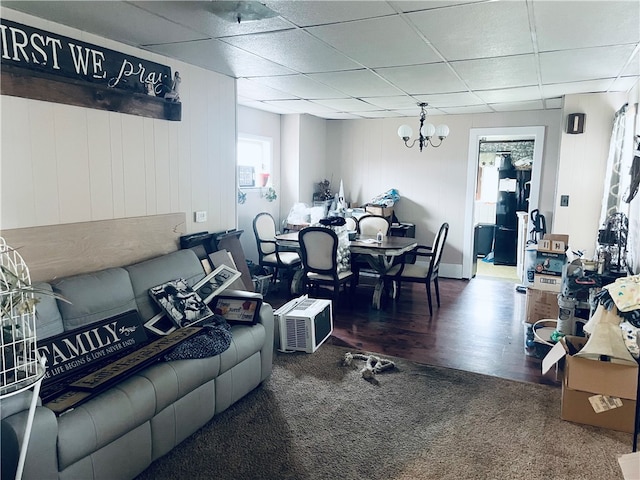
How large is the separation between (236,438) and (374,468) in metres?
0.78

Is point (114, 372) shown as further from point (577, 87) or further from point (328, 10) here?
point (577, 87)

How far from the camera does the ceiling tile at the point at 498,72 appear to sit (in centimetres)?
333

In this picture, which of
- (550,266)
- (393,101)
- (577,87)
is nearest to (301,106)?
(393,101)

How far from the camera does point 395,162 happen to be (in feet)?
22.3

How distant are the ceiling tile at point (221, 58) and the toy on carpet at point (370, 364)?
238 cm

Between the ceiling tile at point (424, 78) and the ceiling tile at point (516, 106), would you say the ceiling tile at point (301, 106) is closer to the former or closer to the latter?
the ceiling tile at point (424, 78)

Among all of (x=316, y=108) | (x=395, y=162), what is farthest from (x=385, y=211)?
Answer: (x=316, y=108)

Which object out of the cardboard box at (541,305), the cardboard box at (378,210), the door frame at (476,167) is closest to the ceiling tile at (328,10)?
the cardboard box at (541,305)

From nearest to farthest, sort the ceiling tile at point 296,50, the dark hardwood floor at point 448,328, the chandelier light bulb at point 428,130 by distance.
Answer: the ceiling tile at point 296,50 < the dark hardwood floor at point 448,328 < the chandelier light bulb at point 428,130

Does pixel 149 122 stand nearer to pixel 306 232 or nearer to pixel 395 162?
pixel 306 232

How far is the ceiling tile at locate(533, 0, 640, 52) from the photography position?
7.38 ft

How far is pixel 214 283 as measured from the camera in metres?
3.36

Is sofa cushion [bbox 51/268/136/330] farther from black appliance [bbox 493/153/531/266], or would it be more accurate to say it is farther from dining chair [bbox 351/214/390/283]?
black appliance [bbox 493/153/531/266]

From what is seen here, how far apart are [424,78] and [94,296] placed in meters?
3.10
